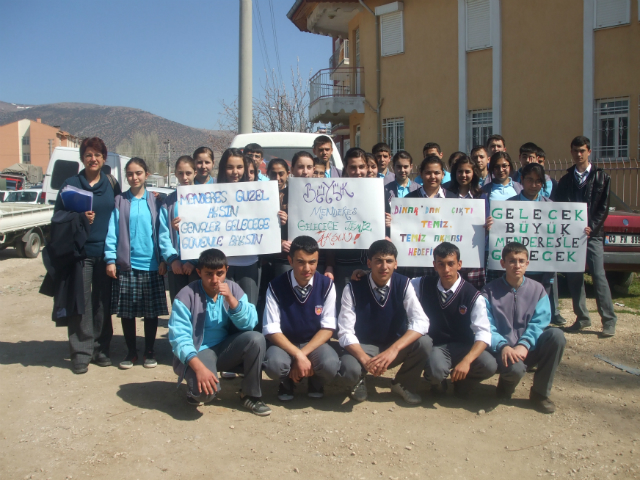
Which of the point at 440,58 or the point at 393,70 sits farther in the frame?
the point at 393,70

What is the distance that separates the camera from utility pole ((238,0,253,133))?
39.5ft

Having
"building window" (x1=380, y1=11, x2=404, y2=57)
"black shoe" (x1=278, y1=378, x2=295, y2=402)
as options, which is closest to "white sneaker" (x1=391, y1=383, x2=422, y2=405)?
"black shoe" (x1=278, y1=378, x2=295, y2=402)

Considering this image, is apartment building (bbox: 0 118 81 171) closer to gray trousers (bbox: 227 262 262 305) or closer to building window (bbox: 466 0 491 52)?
building window (bbox: 466 0 491 52)

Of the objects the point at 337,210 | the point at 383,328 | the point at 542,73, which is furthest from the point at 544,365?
the point at 542,73

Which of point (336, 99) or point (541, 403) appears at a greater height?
point (336, 99)

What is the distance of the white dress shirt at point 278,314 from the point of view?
4.26m

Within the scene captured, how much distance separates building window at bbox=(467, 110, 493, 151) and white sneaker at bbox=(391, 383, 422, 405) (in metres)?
13.1

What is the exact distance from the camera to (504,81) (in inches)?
610

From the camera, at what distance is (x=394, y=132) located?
19234 millimetres

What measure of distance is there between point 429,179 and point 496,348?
1.71 metres

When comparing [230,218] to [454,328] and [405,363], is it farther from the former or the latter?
[454,328]

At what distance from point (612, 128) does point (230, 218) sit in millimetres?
12076

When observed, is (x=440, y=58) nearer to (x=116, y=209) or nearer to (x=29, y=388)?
(x=116, y=209)

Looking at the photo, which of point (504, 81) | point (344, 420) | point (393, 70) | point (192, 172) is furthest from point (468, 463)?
point (393, 70)
